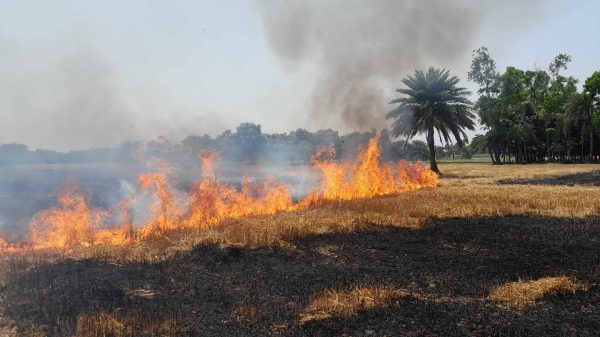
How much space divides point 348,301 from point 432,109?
31.9 meters

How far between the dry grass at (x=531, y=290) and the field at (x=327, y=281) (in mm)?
28

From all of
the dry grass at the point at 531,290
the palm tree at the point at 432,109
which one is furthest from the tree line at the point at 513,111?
the dry grass at the point at 531,290

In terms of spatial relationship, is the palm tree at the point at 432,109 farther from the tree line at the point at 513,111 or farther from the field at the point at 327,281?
the field at the point at 327,281

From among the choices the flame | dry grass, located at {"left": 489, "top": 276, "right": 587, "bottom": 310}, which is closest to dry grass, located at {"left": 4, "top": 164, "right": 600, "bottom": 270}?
the flame

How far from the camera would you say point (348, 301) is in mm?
6688

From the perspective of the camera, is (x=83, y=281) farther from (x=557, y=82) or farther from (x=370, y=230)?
(x=557, y=82)

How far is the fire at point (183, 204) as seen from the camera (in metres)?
11.9

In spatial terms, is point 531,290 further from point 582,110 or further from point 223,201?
point 582,110

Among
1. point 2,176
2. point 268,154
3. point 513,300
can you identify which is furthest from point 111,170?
point 513,300

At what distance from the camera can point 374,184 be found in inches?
882

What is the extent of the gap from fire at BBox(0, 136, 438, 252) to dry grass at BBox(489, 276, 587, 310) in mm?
8602

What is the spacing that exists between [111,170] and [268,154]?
33.8ft

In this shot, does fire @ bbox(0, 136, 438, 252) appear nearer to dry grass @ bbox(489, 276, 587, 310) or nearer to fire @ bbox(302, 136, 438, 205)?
fire @ bbox(302, 136, 438, 205)

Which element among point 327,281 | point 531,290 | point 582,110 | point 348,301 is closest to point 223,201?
point 327,281
